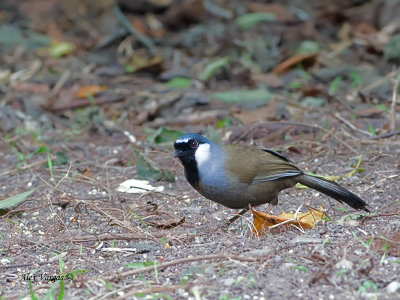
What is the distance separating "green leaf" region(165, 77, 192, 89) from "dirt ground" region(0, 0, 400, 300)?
10 cm

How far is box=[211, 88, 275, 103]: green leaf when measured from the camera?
25.5 feet

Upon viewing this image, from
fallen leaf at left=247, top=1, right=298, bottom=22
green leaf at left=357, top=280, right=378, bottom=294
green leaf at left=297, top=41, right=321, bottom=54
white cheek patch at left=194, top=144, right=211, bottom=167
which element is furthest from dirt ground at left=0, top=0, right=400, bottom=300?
white cheek patch at left=194, top=144, right=211, bottom=167

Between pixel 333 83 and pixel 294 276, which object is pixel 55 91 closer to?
pixel 333 83

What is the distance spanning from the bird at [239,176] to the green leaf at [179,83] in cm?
347

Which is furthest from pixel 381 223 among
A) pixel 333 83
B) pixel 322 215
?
pixel 333 83

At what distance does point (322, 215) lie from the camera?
482 cm

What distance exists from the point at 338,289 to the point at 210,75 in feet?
18.5

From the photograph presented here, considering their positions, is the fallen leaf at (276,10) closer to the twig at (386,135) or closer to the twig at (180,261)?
the twig at (386,135)

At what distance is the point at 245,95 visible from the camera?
7.88 metres

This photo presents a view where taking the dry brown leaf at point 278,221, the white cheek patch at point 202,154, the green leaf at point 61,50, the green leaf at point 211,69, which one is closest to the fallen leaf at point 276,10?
the green leaf at point 211,69

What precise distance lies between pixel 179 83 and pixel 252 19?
1629 mm

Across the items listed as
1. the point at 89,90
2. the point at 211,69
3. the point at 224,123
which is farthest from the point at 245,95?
the point at 89,90

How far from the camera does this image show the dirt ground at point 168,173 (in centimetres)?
356

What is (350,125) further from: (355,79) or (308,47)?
(308,47)
